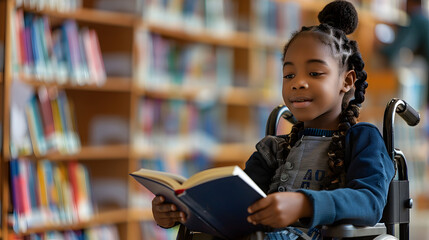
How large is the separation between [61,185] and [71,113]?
1.30 feet

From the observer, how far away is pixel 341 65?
5.14 feet

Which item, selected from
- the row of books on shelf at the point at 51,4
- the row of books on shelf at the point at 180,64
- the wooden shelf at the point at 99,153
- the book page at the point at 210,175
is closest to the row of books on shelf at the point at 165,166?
the wooden shelf at the point at 99,153

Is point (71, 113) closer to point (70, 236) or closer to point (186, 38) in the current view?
point (70, 236)

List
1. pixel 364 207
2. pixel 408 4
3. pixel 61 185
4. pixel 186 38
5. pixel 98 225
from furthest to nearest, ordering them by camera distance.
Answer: pixel 408 4 < pixel 186 38 < pixel 98 225 < pixel 61 185 < pixel 364 207

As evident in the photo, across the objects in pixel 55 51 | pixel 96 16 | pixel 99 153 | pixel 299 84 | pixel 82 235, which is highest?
A: pixel 96 16

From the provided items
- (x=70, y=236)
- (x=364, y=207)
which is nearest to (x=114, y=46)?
(x=70, y=236)

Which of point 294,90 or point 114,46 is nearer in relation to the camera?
point 294,90

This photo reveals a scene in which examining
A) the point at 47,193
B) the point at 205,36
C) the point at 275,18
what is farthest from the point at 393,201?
the point at 275,18

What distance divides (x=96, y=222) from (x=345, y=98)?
70.9 inches

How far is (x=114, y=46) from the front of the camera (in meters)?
3.25

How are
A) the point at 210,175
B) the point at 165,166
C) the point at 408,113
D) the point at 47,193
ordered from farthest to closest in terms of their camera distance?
the point at 165,166, the point at 47,193, the point at 408,113, the point at 210,175

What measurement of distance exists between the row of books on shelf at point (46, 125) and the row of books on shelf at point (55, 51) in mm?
107

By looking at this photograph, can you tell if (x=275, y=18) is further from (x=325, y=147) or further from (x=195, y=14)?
(x=325, y=147)

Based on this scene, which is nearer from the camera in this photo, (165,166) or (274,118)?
(274,118)
